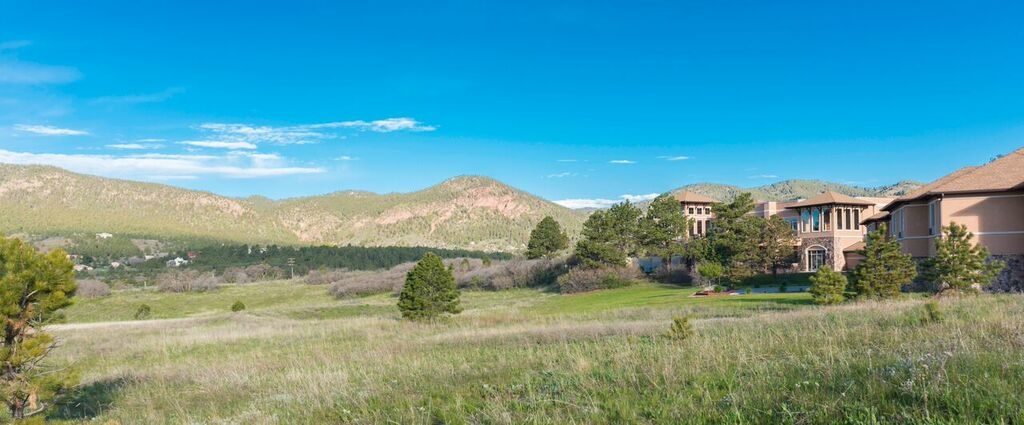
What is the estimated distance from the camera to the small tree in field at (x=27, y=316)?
6.89 metres

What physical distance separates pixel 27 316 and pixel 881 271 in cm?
2566

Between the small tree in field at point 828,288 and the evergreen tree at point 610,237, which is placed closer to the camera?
the small tree in field at point 828,288

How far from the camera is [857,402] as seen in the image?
4348 mm

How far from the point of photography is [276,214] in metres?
167

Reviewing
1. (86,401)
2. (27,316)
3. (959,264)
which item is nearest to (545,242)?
(959,264)

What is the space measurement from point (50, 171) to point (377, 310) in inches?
5847

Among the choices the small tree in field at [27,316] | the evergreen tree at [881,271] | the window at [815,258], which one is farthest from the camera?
the window at [815,258]

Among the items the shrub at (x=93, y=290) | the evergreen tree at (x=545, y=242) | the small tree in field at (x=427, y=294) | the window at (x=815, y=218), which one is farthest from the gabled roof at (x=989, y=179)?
the shrub at (x=93, y=290)

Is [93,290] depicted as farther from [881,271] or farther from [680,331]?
[881,271]

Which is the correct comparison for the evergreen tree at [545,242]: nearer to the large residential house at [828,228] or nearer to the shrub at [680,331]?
the large residential house at [828,228]

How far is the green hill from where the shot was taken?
12800 centimetres

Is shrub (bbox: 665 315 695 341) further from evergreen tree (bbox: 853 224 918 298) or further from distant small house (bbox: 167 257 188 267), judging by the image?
distant small house (bbox: 167 257 188 267)

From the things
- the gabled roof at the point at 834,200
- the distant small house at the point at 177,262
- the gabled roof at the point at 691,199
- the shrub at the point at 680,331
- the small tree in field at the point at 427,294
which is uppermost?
the gabled roof at the point at 691,199

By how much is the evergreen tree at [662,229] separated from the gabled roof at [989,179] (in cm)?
2645
